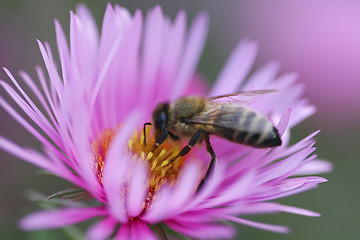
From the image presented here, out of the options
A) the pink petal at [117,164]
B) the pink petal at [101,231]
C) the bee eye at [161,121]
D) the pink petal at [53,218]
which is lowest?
the pink petal at [101,231]

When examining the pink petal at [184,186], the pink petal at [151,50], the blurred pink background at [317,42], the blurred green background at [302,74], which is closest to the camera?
the pink petal at [184,186]

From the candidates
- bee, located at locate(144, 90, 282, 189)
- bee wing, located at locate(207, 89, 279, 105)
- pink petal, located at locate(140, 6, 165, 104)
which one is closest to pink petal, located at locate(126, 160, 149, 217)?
bee, located at locate(144, 90, 282, 189)

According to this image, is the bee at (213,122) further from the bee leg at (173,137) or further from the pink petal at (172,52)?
the pink petal at (172,52)

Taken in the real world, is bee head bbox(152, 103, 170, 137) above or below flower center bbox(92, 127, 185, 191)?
above

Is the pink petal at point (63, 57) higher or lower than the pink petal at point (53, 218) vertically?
higher

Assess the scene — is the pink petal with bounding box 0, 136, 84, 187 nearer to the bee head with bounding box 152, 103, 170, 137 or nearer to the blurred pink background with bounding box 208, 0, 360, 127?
the bee head with bounding box 152, 103, 170, 137

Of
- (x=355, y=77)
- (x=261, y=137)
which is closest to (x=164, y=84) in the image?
(x=261, y=137)

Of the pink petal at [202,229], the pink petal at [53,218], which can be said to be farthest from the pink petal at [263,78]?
the pink petal at [53,218]
